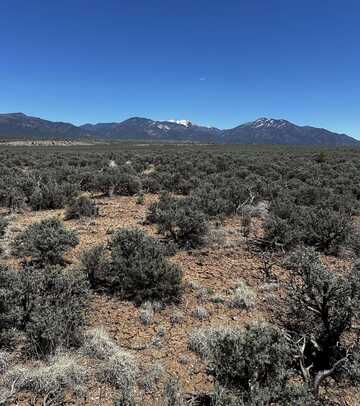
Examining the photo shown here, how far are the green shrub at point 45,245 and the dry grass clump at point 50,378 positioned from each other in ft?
10.5

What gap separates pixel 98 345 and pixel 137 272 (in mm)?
1636

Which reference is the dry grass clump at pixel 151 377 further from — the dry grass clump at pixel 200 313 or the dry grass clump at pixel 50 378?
the dry grass clump at pixel 200 313

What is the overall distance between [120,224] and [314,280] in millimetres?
6434

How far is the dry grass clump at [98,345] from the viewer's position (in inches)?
172

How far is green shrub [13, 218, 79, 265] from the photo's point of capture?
6977 millimetres

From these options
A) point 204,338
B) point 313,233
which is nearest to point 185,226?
point 313,233

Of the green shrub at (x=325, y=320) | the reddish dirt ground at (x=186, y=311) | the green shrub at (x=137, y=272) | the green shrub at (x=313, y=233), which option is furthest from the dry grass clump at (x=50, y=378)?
the green shrub at (x=313, y=233)

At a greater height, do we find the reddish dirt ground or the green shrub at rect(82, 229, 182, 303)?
the green shrub at rect(82, 229, 182, 303)

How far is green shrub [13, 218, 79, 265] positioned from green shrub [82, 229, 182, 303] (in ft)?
2.78

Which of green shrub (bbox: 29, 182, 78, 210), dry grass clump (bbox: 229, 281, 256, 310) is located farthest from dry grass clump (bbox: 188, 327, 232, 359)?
green shrub (bbox: 29, 182, 78, 210)

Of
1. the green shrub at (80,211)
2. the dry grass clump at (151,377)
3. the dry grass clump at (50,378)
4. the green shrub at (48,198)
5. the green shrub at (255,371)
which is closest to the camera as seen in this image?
the green shrub at (255,371)

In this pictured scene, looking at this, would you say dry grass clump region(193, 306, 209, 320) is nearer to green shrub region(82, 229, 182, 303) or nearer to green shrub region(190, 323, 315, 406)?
green shrub region(82, 229, 182, 303)

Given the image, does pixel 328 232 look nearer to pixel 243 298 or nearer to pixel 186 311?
pixel 243 298

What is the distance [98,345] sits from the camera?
4496mm
